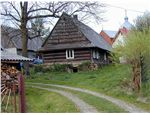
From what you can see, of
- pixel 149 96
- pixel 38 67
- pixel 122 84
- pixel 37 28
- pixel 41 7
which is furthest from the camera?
pixel 38 67

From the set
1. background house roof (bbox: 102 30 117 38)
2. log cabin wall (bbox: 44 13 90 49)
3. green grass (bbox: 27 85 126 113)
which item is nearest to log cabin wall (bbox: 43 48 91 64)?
log cabin wall (bbox: 44 13 90 49)

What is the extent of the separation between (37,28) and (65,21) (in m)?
3.73

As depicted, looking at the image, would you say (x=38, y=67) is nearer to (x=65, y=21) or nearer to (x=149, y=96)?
(x=65, y=21)

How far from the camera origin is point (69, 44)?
124 ft

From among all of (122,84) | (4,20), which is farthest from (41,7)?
(122,84)

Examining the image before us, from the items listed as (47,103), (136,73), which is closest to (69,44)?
(136,73)

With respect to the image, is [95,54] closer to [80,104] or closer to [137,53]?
[137,53]

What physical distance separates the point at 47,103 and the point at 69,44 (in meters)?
20.4

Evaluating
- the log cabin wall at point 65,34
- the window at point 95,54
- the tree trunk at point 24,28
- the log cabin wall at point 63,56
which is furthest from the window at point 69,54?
the tree trunk at point 24,28

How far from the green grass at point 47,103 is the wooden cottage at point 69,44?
1661cm

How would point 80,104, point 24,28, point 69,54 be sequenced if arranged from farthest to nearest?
point 69,54 < point 24,28 < point 80,104

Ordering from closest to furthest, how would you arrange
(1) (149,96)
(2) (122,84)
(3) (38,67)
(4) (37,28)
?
(1) (149,96) → (2) (122,84) → (4) (37,28) → (3) (38,67)

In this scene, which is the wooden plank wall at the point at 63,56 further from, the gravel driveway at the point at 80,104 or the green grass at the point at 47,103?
the gravel driveway at the point at 80,104

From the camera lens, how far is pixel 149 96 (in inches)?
738
